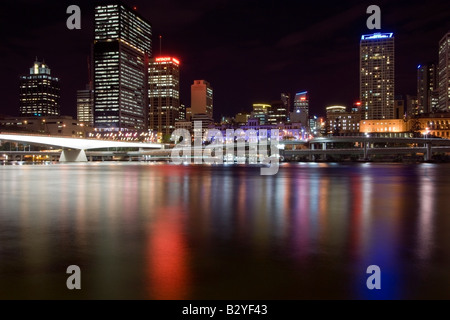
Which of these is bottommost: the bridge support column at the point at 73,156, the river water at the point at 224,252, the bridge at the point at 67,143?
the river water at the point at 224,252

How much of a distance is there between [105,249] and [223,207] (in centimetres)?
795

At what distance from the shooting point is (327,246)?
9250mm

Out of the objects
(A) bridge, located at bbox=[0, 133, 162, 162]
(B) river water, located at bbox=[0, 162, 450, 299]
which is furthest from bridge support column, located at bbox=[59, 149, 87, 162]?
(B) river water, located at bbox=[0, 162, 450, 299]

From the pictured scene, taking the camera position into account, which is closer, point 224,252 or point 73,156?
point 224,252

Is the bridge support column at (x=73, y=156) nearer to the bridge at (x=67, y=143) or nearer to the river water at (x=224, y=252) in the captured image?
the bridge at (x=67, y=143)

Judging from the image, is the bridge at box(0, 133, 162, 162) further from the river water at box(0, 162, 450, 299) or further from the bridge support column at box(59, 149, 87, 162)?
the river water at box(0, 162, 450, 299)

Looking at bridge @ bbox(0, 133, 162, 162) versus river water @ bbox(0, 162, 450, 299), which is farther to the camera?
bridge @ bbox(0, 133, 162, 162)

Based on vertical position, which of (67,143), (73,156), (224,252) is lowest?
(224,252)

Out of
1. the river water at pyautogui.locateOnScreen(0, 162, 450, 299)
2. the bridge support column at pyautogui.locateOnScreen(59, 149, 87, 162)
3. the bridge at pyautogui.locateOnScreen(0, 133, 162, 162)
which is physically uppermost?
the bridge at pyautogui.locateOnScreen(0, 133, 162, 162)

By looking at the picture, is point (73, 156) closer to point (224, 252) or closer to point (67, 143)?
point (67, 143)

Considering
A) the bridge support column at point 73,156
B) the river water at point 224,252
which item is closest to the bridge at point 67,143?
the bridge support column at point 73,156

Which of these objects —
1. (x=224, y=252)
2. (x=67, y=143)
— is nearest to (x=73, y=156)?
(x=67, y=143)
